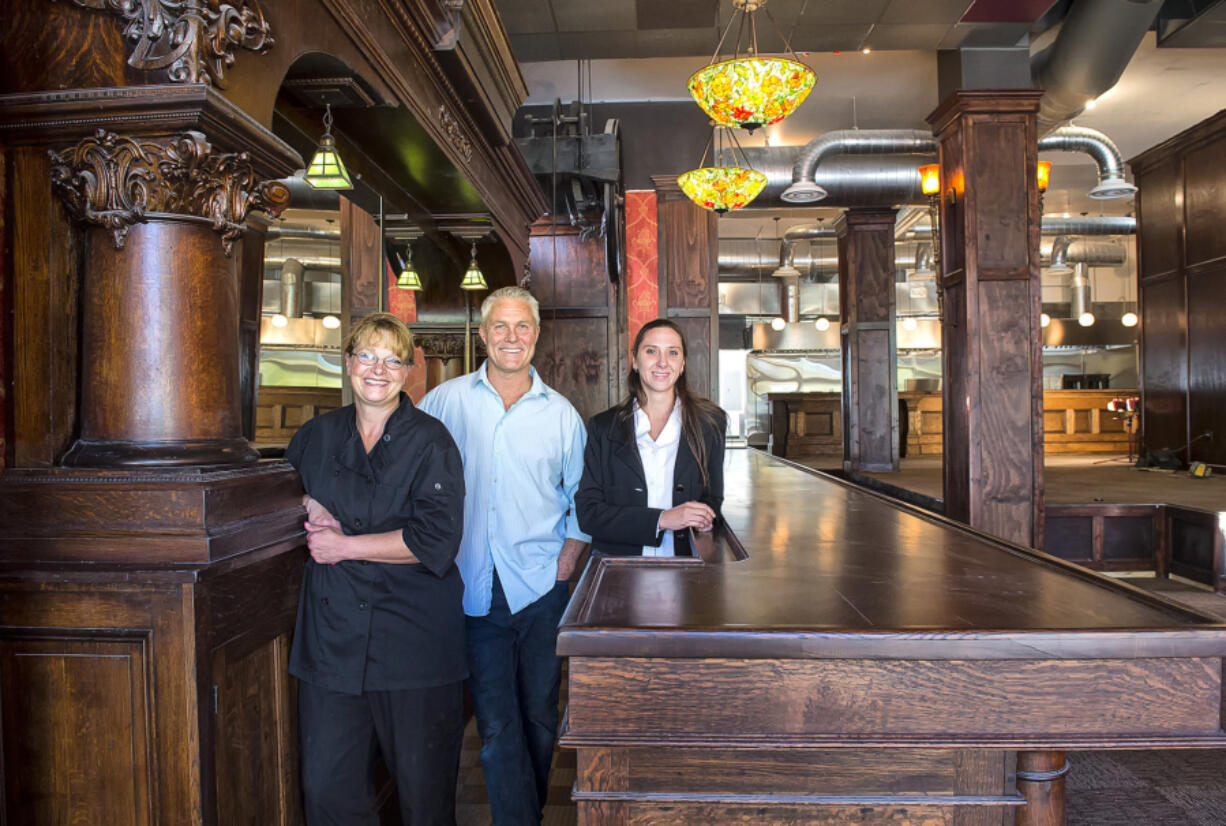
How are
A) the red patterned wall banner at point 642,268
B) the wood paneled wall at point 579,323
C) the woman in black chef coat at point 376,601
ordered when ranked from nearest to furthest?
the woman in black chef coat at point 376,601 < the wood paneled wall at point 579,323 < the red patterned wall banner at point 642,268

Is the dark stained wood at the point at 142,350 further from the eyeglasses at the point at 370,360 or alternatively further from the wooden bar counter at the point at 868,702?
the wooden bar counter at the point at 868,702

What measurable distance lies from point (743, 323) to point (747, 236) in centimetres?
233

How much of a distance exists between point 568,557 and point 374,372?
0.91 meters

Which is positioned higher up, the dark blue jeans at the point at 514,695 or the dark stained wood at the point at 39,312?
the dark stained wood at the point at 39,312

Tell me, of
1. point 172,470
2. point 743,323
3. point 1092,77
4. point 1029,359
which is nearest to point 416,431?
point 172,470

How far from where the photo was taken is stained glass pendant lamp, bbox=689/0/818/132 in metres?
5.12

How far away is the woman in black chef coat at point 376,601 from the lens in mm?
1875

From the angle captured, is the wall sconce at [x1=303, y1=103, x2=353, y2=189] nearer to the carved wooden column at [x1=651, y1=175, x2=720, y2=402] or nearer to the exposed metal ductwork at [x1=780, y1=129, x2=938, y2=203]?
the carved wooden column at [x1=651, y1=175, x2=720, y2=402]

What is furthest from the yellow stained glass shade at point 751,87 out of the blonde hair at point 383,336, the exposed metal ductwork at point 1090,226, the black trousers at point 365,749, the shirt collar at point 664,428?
the exposed metal ductwork at point 1090,226

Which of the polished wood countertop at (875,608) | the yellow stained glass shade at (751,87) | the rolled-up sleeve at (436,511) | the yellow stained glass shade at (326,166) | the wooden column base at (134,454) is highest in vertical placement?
the yellow stained glass shade at (751,87)

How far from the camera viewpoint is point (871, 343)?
34.3ft

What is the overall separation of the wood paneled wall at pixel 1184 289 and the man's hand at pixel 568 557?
30.4ft

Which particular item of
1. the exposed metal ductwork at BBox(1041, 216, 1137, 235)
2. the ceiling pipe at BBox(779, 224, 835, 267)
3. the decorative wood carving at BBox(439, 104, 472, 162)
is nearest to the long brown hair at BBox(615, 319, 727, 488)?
the decorative wood carving at BBox(439, 104, 472, 162)

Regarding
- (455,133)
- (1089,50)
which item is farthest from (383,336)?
(1089,50)
